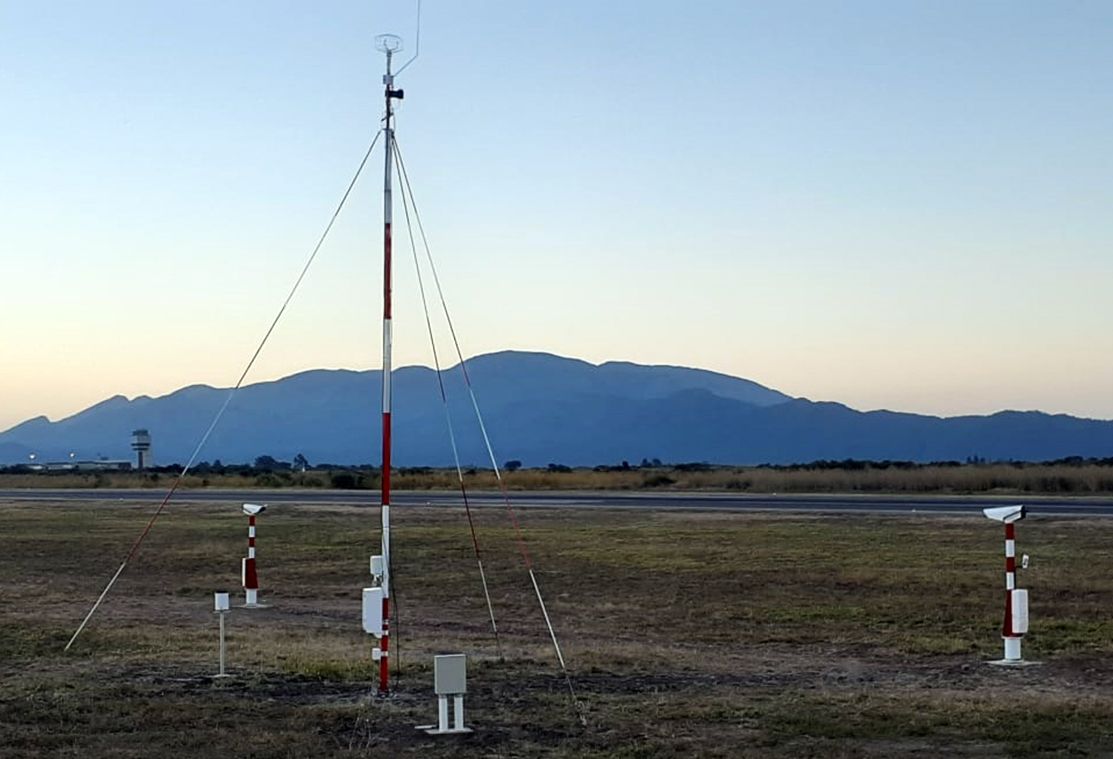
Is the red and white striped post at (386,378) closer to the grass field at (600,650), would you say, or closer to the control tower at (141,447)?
the grass field at (600,650)

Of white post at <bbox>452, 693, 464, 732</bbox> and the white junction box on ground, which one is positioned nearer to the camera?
the white junction box on ground

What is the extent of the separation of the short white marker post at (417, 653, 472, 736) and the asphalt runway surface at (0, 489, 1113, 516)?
88.9 ft

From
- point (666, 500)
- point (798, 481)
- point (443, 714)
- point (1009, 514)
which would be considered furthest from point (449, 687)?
point (798, 481)

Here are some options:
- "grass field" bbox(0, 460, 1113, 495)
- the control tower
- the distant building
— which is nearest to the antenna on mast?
"grass field" bbox(0, 460, 1113, 495)

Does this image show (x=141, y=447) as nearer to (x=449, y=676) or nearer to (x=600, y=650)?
(x=600, y=650)

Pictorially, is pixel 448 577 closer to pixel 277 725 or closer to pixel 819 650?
pixel 819 650

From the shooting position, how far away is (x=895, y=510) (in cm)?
3856

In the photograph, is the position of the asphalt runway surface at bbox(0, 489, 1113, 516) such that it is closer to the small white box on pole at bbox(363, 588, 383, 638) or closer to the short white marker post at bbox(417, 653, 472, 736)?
the small white box on pole at bbox(363, 588, 383, 638)

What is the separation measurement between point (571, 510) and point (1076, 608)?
23.9 metres

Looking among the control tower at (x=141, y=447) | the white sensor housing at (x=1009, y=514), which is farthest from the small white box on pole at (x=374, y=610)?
the control tower at (x=141, y=447)

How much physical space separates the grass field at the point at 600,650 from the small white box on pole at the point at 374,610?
27.3 inches

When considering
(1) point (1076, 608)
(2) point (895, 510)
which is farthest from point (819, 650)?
(2) point (895, 510)

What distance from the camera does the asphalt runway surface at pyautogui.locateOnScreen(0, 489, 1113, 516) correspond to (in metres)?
39.2

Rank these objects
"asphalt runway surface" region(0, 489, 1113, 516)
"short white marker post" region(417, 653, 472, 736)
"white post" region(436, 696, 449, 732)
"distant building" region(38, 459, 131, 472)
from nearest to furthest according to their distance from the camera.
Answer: "short white marker post" region(417, 653, 472, 736)
"white post" region(436, 696, 449, 732)
"asphalt runway surface" region(0, 489, 1113, 516)
"distant building" region(38, 459, 131, 472)
